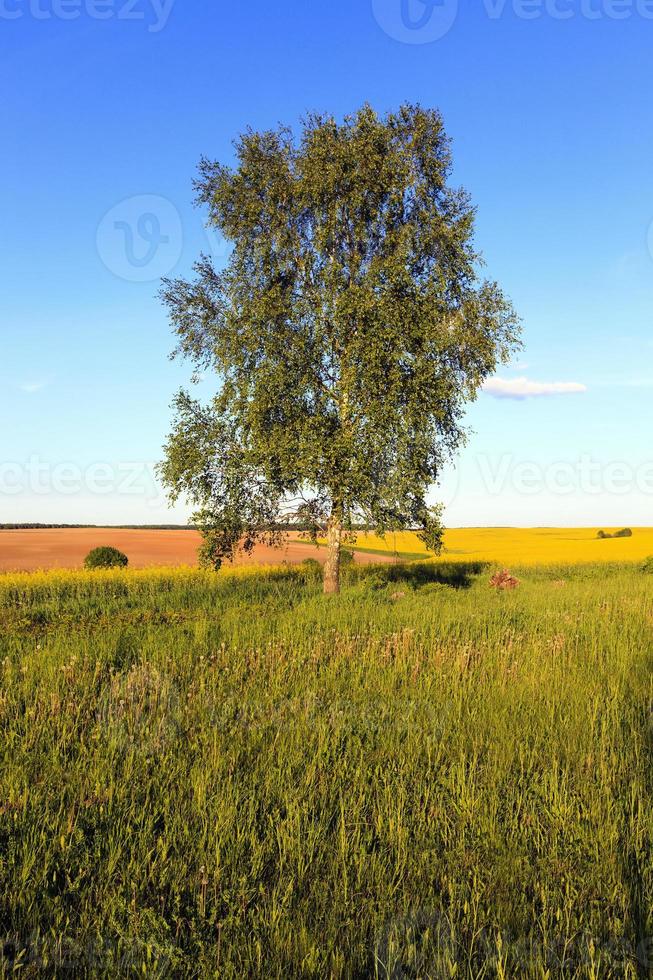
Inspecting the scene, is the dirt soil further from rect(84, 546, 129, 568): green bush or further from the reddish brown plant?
the reddish brown plant

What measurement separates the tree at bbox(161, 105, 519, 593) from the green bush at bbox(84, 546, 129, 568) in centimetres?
1022

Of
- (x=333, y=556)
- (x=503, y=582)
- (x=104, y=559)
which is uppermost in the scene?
(x=333, y=556)

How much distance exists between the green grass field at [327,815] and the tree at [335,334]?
35.9 feet

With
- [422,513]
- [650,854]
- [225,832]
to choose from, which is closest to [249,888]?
[225,832]

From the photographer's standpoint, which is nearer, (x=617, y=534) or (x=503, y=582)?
(x=503, y=582)

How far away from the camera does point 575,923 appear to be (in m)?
3.43

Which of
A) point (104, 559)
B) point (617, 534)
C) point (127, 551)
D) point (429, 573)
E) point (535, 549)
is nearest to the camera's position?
point (429, 573)

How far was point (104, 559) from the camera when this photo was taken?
98.8ft

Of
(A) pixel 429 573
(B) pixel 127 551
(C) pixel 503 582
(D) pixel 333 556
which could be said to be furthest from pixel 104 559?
(C) pixel 503 582

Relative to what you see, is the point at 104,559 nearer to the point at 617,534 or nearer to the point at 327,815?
the point at 327,815

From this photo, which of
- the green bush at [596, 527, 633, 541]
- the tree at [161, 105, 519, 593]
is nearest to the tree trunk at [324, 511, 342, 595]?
the tree at [161, 105, 519, 593]

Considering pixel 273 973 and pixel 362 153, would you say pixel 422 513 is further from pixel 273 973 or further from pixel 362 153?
pixel 273 973

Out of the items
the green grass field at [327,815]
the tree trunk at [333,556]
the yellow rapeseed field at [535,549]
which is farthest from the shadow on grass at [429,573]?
the green grass field at [327,815]

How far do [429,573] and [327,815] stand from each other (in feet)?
85.4
